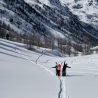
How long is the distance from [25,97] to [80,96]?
9.21ft

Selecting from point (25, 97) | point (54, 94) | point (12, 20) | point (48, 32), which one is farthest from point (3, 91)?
point (48, 32)

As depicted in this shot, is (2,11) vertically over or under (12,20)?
over

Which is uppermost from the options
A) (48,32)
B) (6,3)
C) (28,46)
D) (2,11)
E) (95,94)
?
(6,3)

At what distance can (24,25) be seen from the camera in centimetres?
16750

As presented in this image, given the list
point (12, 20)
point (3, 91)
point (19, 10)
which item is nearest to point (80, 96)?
point (3, 91)

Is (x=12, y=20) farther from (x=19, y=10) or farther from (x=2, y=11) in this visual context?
(x=19, y=10)

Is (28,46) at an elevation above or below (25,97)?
above

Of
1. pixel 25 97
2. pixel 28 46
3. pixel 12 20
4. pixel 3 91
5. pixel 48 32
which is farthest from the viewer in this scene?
pixel 48 32

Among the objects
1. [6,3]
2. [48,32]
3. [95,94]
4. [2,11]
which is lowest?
[95,94]

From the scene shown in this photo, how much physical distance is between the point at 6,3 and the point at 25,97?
20725 centimetres

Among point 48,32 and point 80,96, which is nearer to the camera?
point 80,96

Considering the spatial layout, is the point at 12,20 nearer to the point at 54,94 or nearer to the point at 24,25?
the point at 24,25

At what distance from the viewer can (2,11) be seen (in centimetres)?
16550

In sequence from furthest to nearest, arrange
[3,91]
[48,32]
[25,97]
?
[48,32]
[3,91]
[25,97]
